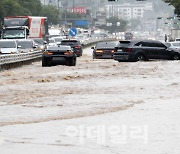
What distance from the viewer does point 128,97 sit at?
22.4 meters

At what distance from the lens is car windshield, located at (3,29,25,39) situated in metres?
61.2

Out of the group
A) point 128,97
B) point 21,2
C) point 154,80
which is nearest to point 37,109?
point 128,97

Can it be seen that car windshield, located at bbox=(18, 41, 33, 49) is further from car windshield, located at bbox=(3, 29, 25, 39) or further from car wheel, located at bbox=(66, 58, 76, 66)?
car wheel, located at bbox=(66, 58, 76, 66)

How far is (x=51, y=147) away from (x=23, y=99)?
8974mm

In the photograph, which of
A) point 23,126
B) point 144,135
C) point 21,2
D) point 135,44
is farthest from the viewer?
point 21,2

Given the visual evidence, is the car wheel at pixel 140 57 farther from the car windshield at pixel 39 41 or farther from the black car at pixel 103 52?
the car windshield at pixel 39 41

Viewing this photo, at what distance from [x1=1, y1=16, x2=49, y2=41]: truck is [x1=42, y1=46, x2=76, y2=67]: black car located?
1932 cm

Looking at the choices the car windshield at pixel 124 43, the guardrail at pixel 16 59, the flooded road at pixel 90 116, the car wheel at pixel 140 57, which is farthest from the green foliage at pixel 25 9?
the flooded road at pixel 90 116

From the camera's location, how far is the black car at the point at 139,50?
45.9 meters

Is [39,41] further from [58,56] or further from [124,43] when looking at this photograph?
[58,56]

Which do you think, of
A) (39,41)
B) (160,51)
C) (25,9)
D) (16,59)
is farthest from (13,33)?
(25,9)

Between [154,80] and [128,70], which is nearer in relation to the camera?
[154,80]

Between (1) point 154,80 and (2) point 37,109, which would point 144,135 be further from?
(1) point 154,80

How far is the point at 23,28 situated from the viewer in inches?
2440
